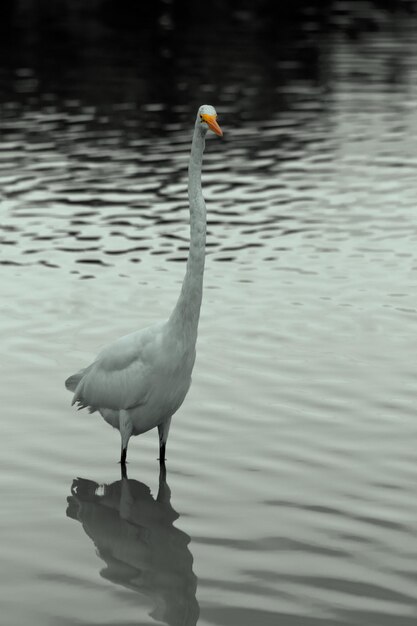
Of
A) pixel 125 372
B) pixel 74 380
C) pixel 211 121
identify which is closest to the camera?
pixel 211 121

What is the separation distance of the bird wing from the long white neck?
0.28 m

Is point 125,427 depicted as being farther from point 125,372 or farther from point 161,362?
point 161,362

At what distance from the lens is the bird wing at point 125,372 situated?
31.0ft

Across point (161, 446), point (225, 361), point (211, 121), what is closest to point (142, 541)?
point (161, 446)

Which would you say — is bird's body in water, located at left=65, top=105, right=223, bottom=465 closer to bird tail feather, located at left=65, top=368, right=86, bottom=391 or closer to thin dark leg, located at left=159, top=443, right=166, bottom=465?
thin dark leg, located at left=159, top=443, right=166, bottom=465

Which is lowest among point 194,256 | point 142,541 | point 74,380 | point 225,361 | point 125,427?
point 142,541

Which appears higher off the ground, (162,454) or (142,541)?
(162,454)

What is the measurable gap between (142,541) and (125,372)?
1373 mm

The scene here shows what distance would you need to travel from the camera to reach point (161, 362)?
9.35 metres

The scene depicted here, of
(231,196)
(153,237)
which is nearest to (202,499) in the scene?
(153,237)

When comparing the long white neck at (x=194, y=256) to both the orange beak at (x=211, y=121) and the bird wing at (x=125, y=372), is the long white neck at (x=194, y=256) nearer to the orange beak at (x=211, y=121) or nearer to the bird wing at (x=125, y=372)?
the orange beak at (x=211, y=121)

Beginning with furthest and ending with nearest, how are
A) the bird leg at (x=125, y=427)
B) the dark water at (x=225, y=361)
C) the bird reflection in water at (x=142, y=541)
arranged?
1. the bird leg at (x=125, y=427)
2. the dark water at (x=225, y=361)
3. the bird reflection in water at (x=142, y=541)

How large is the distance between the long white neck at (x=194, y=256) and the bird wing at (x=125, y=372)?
28 cm

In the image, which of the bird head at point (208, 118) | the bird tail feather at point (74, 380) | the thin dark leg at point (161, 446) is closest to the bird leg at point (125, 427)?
the thin dark leg at point (161, 446)
